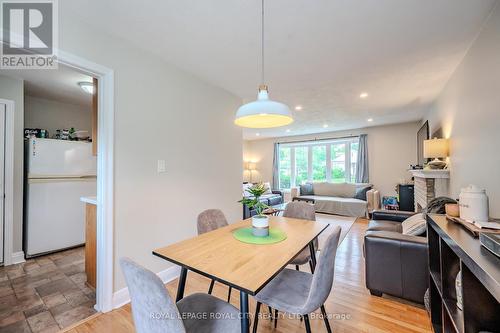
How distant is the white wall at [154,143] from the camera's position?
1.92 metres

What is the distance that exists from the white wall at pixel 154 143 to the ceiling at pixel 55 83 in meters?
0.79

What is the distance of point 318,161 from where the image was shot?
7074 mm

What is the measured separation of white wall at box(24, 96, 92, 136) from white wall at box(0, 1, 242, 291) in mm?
902

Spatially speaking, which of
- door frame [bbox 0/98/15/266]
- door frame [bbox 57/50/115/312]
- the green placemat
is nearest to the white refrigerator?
door frame [bbox 0/98/15/266]

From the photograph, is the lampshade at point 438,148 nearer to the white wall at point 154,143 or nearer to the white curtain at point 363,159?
the white wall at point 154,143

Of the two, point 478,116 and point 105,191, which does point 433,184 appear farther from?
point 105,191

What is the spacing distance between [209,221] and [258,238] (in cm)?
58

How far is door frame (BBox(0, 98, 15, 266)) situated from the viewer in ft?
8.82

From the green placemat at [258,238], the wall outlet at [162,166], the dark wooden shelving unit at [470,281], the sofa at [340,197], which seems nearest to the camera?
the dark wooden shelving unit at [470,281]

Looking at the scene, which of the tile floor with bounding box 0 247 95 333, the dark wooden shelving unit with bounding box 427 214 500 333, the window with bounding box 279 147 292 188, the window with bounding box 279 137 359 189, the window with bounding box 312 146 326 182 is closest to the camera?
the dark wooden shelving unit with bounding box 427 214 500 333

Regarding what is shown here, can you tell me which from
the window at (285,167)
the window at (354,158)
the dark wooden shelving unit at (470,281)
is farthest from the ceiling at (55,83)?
the window at (354,158)

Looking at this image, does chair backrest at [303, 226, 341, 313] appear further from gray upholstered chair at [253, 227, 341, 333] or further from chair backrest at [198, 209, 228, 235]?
chair backrest at [198, 209, 228, 235]

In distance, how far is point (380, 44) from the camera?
6.74 feet

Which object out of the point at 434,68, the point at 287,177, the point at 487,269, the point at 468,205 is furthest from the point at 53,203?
the point at 287,177
